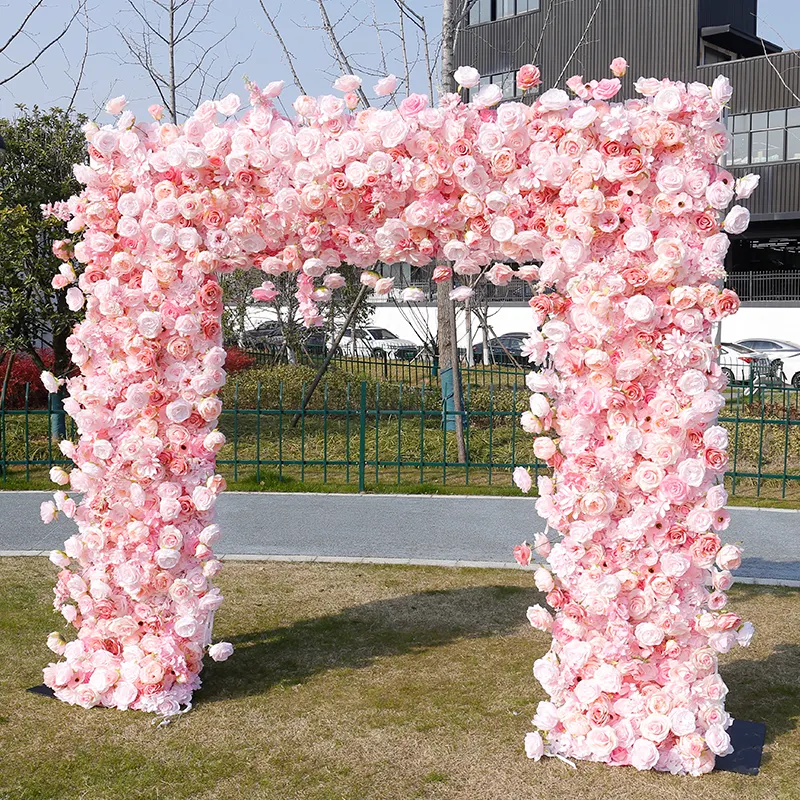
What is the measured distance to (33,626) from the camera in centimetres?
648

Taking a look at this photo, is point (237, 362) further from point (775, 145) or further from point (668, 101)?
point (775, 145)

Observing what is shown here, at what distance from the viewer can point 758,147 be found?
106 ft

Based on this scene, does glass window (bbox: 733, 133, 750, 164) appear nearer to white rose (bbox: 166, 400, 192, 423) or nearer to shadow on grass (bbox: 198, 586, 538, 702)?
shadow on grass (bbox: 198, 586, 538, 702)

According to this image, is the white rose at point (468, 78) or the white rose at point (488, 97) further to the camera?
the white rose at point (488, 97)

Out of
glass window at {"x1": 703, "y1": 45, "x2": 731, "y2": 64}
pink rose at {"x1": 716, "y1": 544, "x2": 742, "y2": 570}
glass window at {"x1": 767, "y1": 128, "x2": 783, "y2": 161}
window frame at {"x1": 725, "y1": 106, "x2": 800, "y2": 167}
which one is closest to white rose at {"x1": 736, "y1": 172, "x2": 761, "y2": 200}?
pink rose at {"x1": 716, "y1": 544, "x2": 742, "y2": 570}

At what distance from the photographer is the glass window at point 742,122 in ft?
106

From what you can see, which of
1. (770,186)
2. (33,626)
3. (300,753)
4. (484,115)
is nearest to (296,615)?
(33,626)

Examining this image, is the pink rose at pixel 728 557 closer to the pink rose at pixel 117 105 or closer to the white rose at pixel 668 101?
the white rose at pixel 668 101

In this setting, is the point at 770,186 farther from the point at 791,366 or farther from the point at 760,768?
the point at 760,768

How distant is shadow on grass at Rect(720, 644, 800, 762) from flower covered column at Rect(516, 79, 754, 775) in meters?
0.69

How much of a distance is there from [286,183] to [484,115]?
0.97m

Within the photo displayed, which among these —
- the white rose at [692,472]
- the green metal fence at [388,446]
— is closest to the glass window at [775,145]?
the green metal fence at [388,446]

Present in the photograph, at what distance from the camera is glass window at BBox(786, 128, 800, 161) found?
31.7 m

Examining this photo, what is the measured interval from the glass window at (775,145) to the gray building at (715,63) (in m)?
0.03
